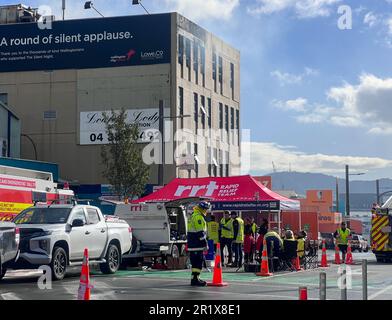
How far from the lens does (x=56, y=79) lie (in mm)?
51812

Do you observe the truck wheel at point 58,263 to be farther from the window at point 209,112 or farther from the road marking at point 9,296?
the window at point 209,112

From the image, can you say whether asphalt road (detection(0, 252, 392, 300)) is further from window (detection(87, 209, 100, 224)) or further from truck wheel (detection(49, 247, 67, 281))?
window (detection(87, 209, 100, 224))

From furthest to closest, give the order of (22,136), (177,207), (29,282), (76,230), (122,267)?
(22,136) → (177,207) → (122,267) → (76,230) → (29,282)

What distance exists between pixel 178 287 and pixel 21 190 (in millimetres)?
9646

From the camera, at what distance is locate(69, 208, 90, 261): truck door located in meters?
17.9

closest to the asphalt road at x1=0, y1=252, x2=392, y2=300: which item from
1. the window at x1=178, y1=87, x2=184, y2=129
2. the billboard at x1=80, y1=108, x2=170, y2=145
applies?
the billboard at x1=80, y1=108, x2=170, y2=145

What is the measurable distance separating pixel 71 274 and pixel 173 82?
99.3ft

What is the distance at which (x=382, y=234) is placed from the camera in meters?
28.8

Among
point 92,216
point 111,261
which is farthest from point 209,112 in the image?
point 92,216

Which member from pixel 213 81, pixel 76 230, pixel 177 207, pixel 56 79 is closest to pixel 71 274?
pixel 76 230

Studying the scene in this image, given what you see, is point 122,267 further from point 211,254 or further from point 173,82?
point 173,82

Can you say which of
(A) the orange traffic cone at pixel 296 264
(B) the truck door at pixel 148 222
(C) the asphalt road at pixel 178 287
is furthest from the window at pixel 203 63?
(C) the asphalt road at pixel 178 287

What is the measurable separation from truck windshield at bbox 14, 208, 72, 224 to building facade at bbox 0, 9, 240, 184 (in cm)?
2928

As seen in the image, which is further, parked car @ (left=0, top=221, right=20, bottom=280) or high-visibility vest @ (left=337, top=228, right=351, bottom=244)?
high-visibility vest @ (left=337, top=228, right=351, bottom=244)
